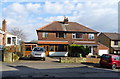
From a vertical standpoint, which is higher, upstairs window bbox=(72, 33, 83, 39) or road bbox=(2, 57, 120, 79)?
upstairs window bbox=(72, 33, 83, 39)

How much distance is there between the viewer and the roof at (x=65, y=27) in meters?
35.9

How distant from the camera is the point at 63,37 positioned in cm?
3619

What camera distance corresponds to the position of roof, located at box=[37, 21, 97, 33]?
35944mm

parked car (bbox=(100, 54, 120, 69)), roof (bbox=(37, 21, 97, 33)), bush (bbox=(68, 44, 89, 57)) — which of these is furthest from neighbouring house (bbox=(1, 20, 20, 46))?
parked car (bbox=(100, 54, 120, 69))

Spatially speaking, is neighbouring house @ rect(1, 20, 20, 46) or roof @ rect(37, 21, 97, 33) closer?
neighbouring house @ rect(1, 20, 20, 46)

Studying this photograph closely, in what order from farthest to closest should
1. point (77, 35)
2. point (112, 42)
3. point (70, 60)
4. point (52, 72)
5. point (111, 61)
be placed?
point (112, 42)
point (77, 35)
point (70, 60)
point (111, 61)
point (52, 72)

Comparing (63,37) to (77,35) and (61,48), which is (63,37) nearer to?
(61,48)

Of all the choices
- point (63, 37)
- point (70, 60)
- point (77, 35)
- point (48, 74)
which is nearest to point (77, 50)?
point (63, 37)

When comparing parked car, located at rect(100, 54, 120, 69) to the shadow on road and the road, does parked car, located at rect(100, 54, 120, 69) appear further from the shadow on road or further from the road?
the shadow on road

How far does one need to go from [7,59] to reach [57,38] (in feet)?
55.4

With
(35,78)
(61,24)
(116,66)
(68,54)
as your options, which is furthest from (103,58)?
(61,24)

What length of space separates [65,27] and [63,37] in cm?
255

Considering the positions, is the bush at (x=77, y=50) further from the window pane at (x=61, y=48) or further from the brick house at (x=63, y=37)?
the brick house at (x=63, y=37)

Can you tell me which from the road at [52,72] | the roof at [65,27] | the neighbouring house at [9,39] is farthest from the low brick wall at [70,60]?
the neighbouring house at [9,39]
